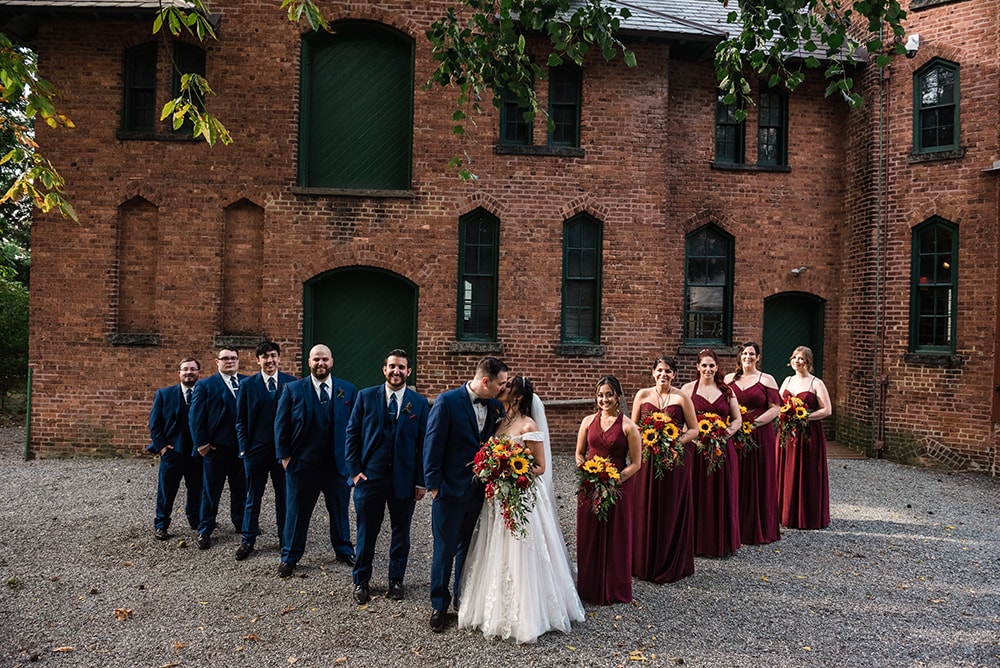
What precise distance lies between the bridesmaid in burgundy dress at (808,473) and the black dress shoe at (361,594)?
5.25m

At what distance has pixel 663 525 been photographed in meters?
6.16

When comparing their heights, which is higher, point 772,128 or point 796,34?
point 772,128

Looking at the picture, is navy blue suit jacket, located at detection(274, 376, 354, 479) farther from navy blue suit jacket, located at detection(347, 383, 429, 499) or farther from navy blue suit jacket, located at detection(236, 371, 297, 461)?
navy blue suit jacket, located at detection(347, 383, 429, 499)

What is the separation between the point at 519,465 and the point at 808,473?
489 cm

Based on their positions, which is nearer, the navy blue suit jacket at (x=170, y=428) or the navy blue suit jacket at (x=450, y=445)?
the navy blue suit jacket at (x=450, y=445)

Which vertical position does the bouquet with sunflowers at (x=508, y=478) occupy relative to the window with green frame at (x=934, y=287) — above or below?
below

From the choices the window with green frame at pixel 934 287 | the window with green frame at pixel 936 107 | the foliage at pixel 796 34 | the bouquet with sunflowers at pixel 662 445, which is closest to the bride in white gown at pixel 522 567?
the bouquet with sunflowers at pixel 662 445

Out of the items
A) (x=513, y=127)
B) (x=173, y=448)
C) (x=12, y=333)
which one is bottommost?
(x=173, y=448)

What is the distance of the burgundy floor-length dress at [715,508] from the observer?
22.1 feet

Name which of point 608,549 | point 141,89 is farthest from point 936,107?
point 141,89

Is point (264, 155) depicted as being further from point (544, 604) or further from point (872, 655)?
point (872, 655)

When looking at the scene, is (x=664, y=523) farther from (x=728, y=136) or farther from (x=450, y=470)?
(x=728, y=136)

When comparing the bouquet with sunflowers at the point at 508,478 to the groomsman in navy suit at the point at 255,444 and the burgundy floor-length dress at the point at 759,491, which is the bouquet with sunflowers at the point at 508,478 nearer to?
the groomsman in navy suit at the point at 255,444

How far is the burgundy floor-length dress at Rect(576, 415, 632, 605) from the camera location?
5480 millimetres
